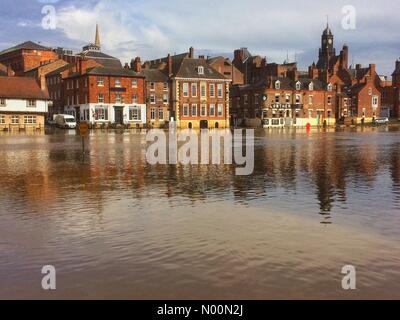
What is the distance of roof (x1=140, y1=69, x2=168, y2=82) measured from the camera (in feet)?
280

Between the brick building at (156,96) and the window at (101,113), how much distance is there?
8222 millimetres

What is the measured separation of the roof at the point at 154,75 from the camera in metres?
85.4

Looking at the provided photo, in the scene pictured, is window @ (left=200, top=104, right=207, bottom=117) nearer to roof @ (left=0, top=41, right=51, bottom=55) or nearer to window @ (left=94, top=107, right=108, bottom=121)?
window @ (left=94, top=107, right=108, bottom=121)

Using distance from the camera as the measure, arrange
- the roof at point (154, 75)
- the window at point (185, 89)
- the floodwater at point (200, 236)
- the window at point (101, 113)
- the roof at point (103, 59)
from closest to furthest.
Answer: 1. the floodwater at point (200, 236)
2. the window at point (101, 113)
3. the roof at point (154, 75)
4. the window at point (185, 89)
5. the roof at point (103, 59)

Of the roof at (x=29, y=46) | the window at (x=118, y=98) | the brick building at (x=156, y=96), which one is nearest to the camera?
the window at (x=118, y=98)

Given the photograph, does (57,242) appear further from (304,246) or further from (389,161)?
(389,161)

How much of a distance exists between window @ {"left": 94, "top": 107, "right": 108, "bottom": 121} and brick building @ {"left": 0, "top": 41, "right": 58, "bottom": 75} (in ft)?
124

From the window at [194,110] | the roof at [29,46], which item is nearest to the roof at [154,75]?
the window at [194,110]

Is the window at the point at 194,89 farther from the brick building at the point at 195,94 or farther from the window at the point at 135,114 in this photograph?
the window at the point at 135,114

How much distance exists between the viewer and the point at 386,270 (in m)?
7.49

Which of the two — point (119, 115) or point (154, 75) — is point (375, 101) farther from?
point (119, 115)

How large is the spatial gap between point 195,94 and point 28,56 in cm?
4546

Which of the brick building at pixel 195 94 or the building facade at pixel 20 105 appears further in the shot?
the brick building at pixel 195 94

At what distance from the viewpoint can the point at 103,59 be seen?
344 feet
